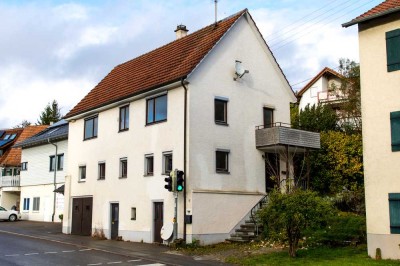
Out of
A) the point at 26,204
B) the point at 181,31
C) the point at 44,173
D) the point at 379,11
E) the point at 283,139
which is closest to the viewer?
the point at 379,11

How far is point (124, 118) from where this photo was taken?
27203 millimetres

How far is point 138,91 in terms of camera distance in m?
25.4

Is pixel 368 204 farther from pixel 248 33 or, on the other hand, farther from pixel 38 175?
pixel 38 175

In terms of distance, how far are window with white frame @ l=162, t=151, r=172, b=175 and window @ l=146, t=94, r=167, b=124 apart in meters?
1.75

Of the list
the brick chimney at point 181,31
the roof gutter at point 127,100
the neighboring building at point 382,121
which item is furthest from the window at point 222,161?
the brick chimney at point 181,31

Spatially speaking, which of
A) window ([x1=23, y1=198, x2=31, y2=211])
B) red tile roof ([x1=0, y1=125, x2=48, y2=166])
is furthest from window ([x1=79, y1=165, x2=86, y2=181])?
red tile roof ([x1=0, y1=125, x2=48, y2=166])

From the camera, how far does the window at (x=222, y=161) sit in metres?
23.5

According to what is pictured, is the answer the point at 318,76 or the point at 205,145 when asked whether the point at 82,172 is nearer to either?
the point at 205,145

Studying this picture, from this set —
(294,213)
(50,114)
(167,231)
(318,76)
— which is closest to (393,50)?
(294,213)

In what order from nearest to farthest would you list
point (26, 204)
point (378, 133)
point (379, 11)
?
point (378, 133) < point (379, 11) < point (26, 204)

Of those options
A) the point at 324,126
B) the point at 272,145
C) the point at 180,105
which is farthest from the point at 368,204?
the point at 324,126

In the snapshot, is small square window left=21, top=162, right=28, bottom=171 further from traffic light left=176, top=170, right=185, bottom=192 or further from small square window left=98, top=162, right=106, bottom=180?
traffic light left=176, top=170, right=185, bottom=192

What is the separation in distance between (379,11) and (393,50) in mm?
1518

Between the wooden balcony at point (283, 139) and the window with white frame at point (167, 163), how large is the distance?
15.2 ft
